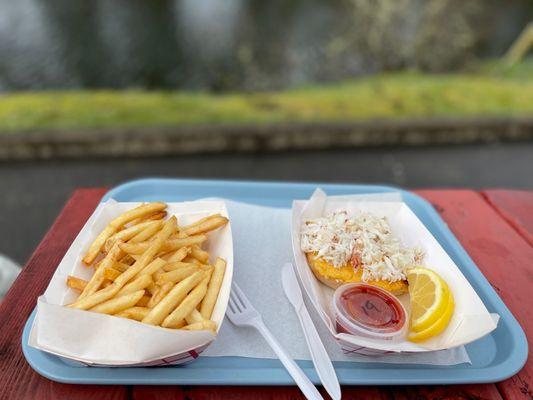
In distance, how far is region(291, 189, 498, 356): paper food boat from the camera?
1.14 m

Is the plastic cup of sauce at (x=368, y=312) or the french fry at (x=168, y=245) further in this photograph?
the french fry at (x=168, y=245)

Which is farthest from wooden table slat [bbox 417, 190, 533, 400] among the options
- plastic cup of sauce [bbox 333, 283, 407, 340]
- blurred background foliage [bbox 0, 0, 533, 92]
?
blurred background foliage [bbox 0, 0, 533, 92]

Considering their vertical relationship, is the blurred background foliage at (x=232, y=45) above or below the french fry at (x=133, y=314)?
below

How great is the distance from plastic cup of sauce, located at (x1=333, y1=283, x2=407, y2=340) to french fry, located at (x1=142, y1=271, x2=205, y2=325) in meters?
0.42

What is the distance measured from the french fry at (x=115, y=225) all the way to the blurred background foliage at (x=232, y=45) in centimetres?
420

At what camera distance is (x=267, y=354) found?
1209mm

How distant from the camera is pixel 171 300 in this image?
1.15 m

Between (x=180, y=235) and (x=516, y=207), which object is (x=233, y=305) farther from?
(x=516, y=207)

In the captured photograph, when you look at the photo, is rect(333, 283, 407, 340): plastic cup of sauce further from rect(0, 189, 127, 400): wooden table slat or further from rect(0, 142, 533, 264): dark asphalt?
rect(0, 142, 533, 264): dark asphalt

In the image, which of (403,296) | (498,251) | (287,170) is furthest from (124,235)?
(287,170)

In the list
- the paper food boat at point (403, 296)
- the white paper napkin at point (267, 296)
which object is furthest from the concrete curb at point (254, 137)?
the paper food boat at point (403, 296)

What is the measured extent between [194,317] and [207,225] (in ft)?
1.17

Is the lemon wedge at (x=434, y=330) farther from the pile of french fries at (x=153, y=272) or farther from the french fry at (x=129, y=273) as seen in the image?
the french fry at (x=129, y=273)

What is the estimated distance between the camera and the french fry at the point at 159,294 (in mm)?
1172
